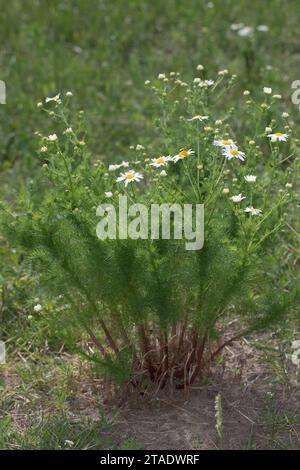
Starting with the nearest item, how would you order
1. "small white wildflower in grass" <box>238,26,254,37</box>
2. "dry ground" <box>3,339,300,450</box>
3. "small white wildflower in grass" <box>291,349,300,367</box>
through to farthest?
1. "dry ground" <box>3,339,300,450</box>
2. "small white wildflower in grass" <box>291,349,300,367</box>
3. "small white wildflower in grass" <box>238,26,254,37</box>

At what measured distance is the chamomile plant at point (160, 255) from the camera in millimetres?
2916

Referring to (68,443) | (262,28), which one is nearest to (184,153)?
(68,443)

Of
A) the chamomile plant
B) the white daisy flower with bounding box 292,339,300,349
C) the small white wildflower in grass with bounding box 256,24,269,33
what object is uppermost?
the small white wildflower in grass with bounding box 256,24,269,33

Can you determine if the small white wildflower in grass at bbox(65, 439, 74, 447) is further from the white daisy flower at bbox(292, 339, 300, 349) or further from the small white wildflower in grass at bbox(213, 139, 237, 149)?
the small white wildflower in grass at bbox(213, 139, 237, 149)

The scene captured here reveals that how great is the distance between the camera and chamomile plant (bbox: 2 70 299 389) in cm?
292

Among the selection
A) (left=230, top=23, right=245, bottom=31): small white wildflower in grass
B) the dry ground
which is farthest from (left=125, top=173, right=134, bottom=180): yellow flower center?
(left=230, top=23, right=245, bottom=31): small white wildflower in grass

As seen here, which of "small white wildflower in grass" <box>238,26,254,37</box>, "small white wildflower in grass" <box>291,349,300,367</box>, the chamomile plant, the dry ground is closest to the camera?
the chamomile plant

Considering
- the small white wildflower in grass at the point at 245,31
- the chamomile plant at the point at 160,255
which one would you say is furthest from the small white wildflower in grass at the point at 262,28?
the chamomile plant at the point at 160,255

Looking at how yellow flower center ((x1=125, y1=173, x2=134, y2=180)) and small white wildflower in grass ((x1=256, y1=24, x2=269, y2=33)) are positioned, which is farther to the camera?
small white wildflower in grass ((x1=256, y1=24, x2=269, y2=33))

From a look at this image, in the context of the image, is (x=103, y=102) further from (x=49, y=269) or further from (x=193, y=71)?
(x=49, y=269)

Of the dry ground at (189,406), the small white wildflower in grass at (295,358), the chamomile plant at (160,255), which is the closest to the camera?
the chamomile plant at (160,255)

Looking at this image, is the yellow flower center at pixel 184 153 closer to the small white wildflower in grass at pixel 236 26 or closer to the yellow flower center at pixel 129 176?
the yellow flower center at pixel 129 176

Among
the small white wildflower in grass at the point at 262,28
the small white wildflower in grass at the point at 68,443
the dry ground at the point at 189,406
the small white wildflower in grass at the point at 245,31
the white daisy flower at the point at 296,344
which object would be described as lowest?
the small white wildflower in grass at the point at 68,443

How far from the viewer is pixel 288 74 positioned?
5.57 m
